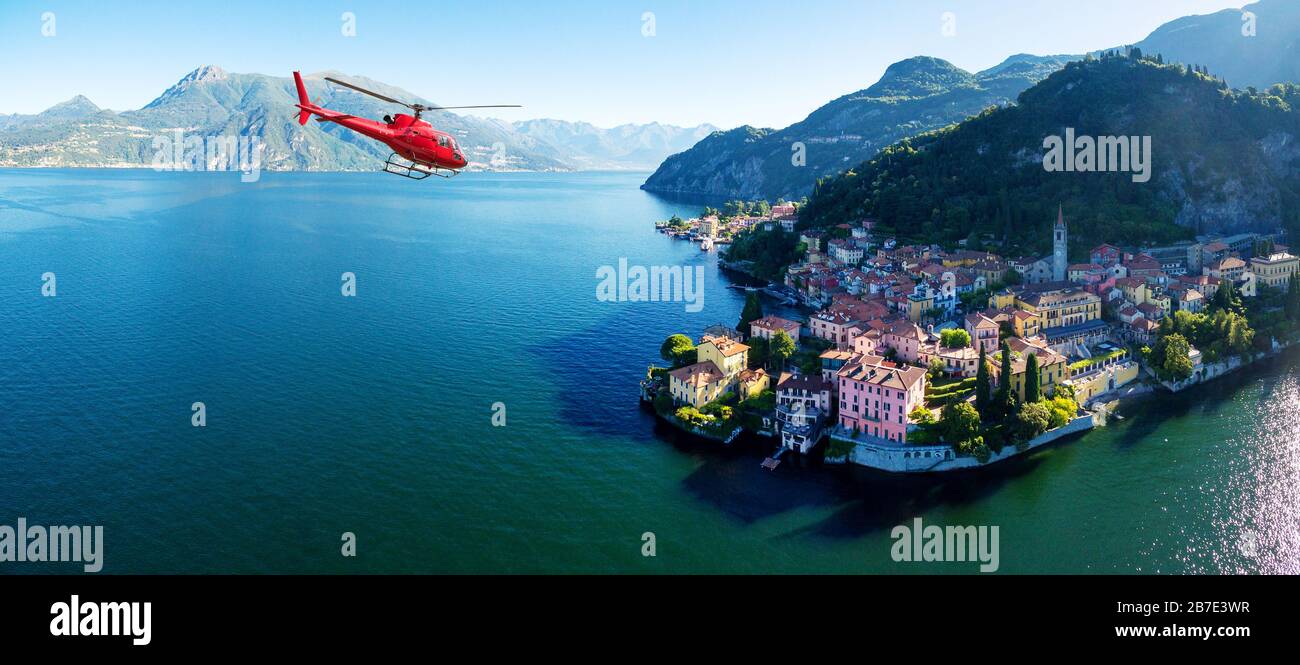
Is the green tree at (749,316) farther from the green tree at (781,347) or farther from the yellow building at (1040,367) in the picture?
the yellow building at (1040,367)

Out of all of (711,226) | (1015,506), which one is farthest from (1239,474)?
(711,226)

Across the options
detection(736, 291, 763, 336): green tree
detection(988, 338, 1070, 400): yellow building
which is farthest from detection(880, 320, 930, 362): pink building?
detection(736, 291, 763, 336): green tree

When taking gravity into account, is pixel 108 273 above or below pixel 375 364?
above

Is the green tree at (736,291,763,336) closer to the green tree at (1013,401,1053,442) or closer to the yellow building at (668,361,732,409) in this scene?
the yellow building at (668,361,732,409)

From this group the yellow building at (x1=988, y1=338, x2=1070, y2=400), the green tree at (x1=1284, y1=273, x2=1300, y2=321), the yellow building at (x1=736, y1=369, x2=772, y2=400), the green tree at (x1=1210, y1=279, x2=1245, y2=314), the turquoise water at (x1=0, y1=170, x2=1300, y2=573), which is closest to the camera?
the turquoise water at (x1=0, y1=170, x2=1300, y2=573)

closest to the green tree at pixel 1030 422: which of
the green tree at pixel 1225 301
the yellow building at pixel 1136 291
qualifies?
the yellow building at pixel 1136 291

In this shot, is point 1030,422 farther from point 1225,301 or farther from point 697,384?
point 1225,301

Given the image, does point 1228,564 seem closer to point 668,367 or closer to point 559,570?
point 559,570
